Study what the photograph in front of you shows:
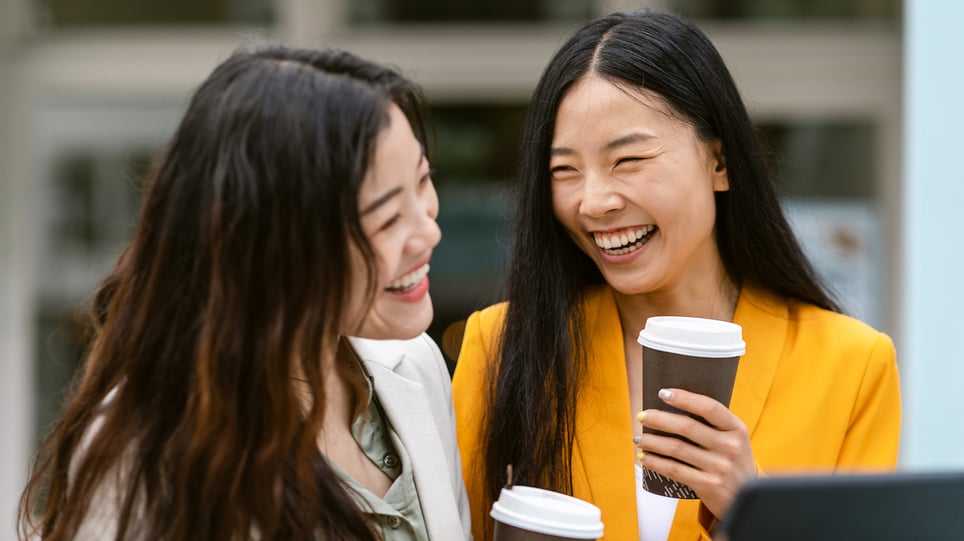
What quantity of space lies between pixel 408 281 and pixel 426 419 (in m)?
0.34

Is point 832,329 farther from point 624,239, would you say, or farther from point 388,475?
point 388,475

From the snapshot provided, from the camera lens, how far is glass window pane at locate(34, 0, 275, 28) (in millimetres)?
5043

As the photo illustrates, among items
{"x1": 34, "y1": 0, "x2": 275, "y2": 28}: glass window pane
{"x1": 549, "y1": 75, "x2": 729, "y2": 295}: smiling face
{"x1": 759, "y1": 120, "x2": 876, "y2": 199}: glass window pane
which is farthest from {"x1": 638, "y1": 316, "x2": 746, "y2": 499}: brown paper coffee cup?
{"x1": 34, "y1": 0, "x2": 275, "y2": 28}: glass window pane

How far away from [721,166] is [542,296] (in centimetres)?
45

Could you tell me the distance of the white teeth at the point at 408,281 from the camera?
5.83 ft

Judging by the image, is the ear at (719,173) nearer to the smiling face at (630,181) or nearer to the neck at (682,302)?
the smiling face at (630,181)

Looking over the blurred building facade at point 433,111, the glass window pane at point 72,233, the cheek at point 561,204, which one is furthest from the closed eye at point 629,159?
the glass window pane at point 72,233

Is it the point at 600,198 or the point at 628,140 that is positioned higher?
the point at 628,140

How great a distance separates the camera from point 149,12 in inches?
199

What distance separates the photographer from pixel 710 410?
1.67 m

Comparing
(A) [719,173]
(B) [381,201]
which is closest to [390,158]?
(B) [381,201]

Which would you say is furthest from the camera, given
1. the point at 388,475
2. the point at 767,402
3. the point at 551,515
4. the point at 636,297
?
the point at 636,297

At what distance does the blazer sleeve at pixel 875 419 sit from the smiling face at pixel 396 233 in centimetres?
87

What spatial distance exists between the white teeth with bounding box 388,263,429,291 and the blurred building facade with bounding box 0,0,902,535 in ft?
9.81
